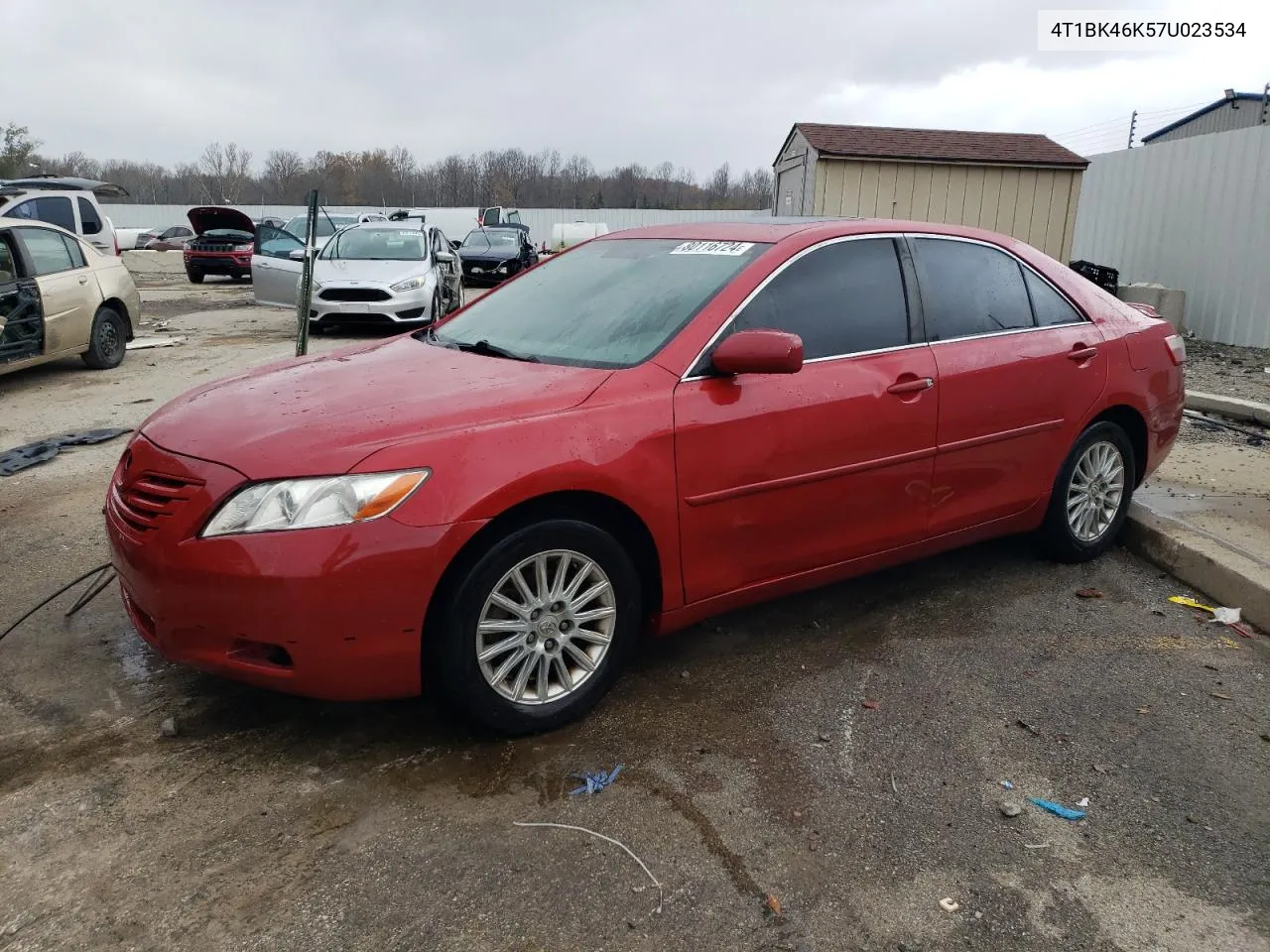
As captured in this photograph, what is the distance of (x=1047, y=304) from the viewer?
4.52 meters

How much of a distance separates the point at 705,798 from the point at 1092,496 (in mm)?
2884

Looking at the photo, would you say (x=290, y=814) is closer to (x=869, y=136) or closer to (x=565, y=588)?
(x=565, y=588)

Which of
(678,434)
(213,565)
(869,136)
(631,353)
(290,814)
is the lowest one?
(290,814)

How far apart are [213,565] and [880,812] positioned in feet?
6.67

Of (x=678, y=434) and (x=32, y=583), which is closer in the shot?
(x=678, y=434)

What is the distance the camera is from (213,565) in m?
2.76

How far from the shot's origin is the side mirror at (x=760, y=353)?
3258mm

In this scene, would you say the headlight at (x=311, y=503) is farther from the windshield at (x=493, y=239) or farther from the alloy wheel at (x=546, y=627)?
the windshield at (x=493, y=239)

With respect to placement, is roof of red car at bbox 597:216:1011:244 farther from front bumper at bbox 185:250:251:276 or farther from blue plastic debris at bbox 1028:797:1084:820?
front bumper at bbox 185:250:251:276

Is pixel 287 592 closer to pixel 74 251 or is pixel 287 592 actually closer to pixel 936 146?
pixel 74 251

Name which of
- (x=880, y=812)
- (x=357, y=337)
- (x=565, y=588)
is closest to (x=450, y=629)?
(x=565, y=588)

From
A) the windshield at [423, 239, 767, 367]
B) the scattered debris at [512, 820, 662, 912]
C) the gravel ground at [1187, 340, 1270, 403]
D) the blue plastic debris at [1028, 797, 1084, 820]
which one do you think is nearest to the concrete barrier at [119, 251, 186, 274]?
the gravel ground at [1187, 340, 1270, 403]

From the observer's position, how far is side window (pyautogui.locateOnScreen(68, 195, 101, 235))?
1451 centimetres

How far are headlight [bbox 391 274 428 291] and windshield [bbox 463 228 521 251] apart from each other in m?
11.9
